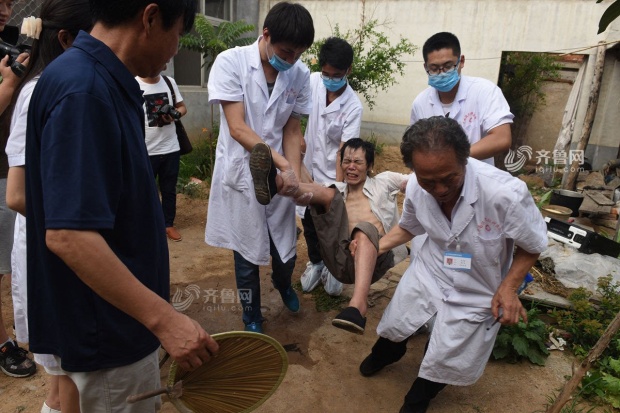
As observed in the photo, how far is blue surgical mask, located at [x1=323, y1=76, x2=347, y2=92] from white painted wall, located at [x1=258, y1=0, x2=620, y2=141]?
563cm

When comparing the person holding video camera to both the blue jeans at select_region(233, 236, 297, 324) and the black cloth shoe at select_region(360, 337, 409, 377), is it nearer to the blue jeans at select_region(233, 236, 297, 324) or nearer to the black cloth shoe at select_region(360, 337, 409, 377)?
the blue jeans at select_region(233, 236, 297, 324)

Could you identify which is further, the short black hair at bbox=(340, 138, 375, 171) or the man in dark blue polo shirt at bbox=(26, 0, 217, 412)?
the short black hair at bbox=(340, 138, 375, 171)

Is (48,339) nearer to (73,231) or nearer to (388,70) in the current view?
(73,231)

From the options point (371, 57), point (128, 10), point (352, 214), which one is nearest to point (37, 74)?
point (128, 10)

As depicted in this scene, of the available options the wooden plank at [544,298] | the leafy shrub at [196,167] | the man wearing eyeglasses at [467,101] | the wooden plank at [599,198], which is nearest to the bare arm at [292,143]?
the man wearing eyeglasses at [467,101]

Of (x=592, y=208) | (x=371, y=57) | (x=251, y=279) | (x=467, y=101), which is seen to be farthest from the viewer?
(x=371, y=57)

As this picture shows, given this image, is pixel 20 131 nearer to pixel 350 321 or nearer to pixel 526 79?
pixel 350 321

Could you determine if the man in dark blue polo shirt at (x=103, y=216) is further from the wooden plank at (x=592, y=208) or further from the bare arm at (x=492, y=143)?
the wooden plank at (x=592, y=208)

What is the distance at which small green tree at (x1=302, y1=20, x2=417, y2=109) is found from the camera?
7883mm

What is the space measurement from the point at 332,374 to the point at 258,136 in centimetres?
148

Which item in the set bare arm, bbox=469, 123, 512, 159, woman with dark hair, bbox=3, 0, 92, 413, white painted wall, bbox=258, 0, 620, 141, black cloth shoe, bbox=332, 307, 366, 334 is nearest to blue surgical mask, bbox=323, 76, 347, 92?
bare arm, bbox=469, 123, 512, 159

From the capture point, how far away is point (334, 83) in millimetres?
3680

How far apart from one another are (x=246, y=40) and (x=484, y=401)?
6.22 m

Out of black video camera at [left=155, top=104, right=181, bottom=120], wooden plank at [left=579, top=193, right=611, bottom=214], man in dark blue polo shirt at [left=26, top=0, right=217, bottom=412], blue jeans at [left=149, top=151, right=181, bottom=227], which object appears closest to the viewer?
man in dark blue polo shirt at [left=26, top=0, right=217, bottom=412]
